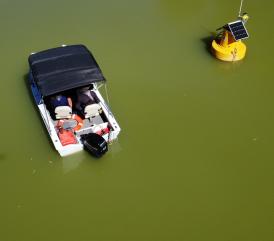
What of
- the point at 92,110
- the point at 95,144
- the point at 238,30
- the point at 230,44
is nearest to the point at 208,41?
the point at 230,44

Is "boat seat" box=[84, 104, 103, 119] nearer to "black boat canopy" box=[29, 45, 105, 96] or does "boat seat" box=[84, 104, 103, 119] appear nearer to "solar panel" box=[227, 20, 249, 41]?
"black boat canopy" box=[29, 45, 105, 96]

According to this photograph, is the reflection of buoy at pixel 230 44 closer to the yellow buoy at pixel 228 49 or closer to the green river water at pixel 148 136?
the yellow buoy at pixel 228 49

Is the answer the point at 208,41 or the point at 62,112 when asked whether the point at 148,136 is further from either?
the point at 208,41

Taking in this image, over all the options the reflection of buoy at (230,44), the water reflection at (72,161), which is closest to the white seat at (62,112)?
the water reflection at (72,161)

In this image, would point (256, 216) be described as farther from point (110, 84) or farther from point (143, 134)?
point (110, 84)

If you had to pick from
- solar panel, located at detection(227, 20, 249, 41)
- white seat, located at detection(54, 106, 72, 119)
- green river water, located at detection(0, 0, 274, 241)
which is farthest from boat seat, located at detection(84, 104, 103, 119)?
solar panel, located at detection(227, 20, 249, 41)

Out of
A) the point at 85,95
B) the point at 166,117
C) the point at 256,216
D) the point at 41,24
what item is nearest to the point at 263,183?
the point at 256,216
